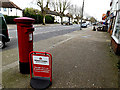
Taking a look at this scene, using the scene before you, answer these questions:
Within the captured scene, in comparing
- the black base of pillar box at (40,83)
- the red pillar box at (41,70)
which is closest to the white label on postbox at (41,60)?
the red pillar box at (41,70)

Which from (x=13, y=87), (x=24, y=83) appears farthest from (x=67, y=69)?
(x=13, y=87)

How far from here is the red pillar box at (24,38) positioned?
2824mm

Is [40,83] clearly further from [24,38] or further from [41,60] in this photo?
[24,38]

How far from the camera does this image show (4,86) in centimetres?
263

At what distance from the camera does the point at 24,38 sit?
115 inches

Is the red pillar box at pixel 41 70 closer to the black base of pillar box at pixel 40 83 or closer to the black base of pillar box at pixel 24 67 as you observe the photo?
the black base of pillar box at pixel 40 83

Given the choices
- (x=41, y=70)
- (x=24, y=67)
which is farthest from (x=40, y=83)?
(x=24, y=67)

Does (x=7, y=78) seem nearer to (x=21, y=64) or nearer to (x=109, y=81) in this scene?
(x=21, y=64)

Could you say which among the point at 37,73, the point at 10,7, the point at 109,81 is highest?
the point at 10,7

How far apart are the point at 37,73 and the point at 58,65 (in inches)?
50.0

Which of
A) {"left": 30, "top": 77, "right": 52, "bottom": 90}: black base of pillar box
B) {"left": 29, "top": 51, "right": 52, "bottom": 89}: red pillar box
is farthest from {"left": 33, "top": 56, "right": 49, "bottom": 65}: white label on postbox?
{"left": 30, "top": 77, "right": 52, "bottom": 90}: black base of pillar box

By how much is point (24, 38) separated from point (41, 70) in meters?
1.03

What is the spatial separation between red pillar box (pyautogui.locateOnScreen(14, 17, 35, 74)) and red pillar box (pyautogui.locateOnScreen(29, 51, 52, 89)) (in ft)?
1.22

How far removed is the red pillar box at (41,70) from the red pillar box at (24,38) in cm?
37
